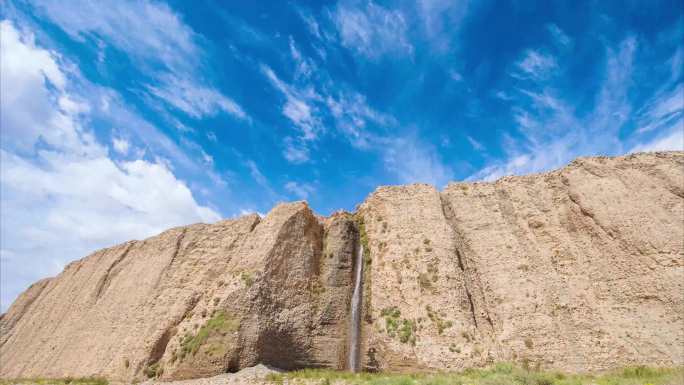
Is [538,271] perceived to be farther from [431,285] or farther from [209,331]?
[209,331]

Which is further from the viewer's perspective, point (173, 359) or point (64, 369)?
point (64, 369)

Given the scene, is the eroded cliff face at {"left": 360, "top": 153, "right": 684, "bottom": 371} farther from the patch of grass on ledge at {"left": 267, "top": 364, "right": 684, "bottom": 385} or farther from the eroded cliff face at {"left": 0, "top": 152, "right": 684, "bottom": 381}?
the patch of grass on ledge at {"left": 267, "top": 364, "right": 684, "bottom": 385}

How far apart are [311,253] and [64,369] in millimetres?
18777

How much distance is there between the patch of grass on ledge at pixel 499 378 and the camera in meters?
14.7

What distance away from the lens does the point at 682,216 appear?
22.5 meters

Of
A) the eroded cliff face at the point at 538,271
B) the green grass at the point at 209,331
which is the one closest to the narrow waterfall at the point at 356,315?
the eroded cliff face at the point at 538,271

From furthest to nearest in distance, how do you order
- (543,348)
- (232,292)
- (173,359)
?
(232,292), (173,359), (543,348)

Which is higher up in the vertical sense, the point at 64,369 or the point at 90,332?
the point at 90,332

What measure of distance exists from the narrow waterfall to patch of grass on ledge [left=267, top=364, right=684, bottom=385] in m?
3.46

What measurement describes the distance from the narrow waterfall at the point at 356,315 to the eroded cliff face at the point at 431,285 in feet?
1.13

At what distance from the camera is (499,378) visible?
1489 cm

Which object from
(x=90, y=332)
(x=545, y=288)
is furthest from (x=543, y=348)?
(x=90, y=332)

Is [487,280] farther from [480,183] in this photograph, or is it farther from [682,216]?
[682,216]

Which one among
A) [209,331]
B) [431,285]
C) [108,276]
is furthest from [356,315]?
[108,276]
